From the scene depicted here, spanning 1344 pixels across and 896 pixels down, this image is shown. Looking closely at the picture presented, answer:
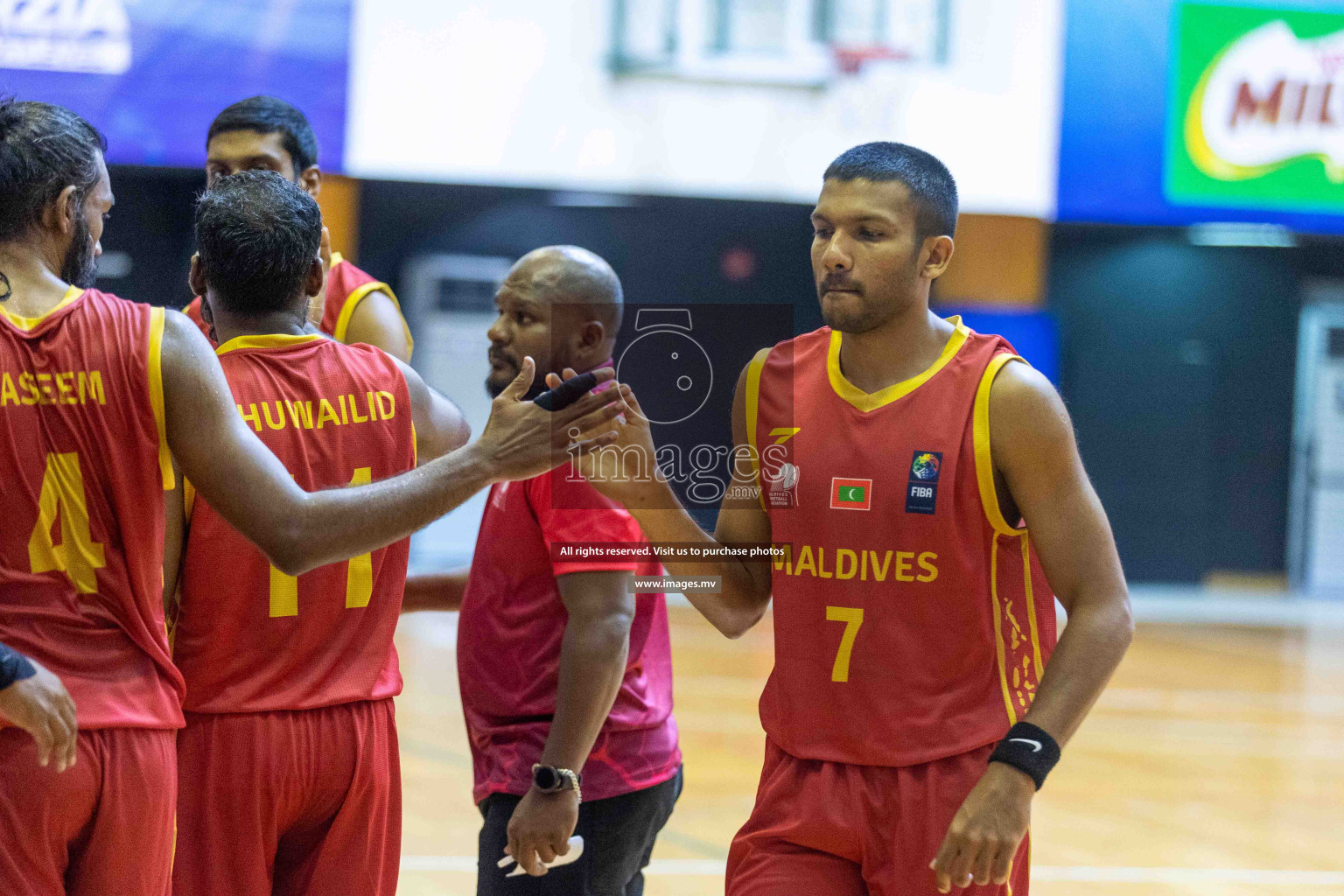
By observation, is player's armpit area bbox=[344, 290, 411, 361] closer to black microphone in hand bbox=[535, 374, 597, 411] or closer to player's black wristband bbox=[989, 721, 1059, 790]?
black microphone in hand bbox=[535, 374, 597, 411]

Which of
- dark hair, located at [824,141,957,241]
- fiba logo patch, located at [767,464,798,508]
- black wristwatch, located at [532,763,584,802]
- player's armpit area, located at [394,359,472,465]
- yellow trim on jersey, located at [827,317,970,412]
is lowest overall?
black wristwatch, located at [532,763,584,802]

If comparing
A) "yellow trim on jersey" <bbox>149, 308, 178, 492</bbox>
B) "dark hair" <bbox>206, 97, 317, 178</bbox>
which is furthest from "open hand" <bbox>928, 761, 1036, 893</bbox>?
"dark hair" <bbox>206, 97, 317, 178</bbox>

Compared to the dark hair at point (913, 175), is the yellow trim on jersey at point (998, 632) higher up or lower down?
lower down

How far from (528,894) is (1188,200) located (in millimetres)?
11935

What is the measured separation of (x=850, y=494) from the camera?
2.61m

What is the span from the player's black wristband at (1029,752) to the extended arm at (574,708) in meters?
0.84

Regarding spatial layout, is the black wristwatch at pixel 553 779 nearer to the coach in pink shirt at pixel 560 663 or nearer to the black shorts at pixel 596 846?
the coach in pink shirt at pixel 560 663

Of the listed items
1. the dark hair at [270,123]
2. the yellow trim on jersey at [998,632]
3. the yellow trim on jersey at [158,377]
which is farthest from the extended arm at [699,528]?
the dark hair at [270,123]

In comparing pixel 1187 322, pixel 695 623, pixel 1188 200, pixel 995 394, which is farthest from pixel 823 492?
pixel 1187 322

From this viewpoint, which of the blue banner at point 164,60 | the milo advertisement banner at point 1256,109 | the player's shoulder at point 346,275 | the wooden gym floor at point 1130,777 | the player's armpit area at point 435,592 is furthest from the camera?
the milo advertisement banner at point 1256,109

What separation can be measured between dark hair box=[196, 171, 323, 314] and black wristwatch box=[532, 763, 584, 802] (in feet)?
3.38

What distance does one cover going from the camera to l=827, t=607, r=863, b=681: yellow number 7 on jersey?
257cm

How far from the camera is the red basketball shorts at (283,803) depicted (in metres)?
2.44

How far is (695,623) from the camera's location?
41.0 feet
